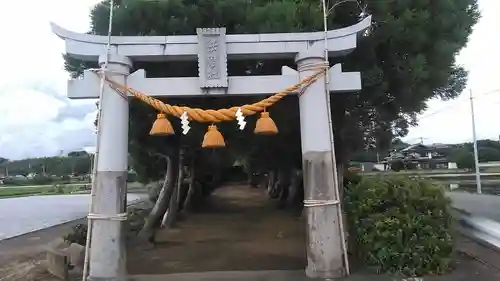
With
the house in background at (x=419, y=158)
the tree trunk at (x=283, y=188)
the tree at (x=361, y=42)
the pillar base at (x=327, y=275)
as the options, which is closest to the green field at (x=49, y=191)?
the tree trunk at (x=283, y=188)

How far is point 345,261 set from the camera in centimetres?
557

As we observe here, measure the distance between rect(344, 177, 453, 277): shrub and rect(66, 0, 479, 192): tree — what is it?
2.01 metres

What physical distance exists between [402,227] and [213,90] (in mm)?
2886

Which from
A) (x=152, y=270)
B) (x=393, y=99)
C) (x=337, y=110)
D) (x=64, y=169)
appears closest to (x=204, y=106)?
(x=337, y=110)

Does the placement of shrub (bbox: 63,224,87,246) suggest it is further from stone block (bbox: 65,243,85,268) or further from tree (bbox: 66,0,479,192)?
tree (bbox: 66,0,479,192)

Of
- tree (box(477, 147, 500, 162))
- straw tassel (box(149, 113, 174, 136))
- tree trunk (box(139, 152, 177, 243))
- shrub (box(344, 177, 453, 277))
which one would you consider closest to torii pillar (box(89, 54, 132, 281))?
straw tassel (box(149, 113, 174, 136))

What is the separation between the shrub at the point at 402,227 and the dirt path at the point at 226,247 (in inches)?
49.1

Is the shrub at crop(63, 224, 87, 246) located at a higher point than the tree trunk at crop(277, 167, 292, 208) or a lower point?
lower

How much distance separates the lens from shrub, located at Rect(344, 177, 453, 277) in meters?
5.66

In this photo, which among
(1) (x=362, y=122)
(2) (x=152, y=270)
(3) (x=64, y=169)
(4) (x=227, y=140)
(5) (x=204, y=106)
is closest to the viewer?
(2) (x=152, y=270)

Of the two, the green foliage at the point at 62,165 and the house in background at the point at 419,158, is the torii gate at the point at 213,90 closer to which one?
the house in background at the point at 419,158

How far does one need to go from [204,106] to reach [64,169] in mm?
64372

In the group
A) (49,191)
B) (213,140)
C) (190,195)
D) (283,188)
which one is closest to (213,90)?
(213,140)

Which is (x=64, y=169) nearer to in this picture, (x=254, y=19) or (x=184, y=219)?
(x=184, y=219)
